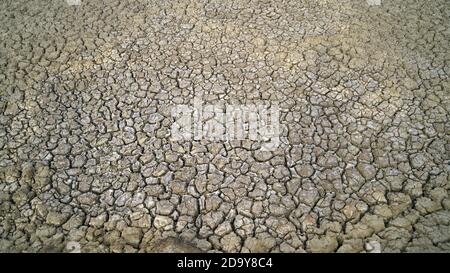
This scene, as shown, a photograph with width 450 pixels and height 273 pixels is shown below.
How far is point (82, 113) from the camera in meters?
3.32

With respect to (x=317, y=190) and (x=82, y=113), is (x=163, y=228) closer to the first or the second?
(x=317, y=190)

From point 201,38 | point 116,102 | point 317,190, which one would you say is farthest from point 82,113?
point 317,190

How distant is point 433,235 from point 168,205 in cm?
190

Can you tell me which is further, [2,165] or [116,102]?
[116,102]

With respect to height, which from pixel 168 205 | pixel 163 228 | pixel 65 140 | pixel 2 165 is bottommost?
pixel 163 228

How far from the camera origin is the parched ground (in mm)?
2527

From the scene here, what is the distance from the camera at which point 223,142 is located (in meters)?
3.08

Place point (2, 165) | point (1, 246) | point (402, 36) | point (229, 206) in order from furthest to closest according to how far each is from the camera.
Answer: point (402, 36) → point (2, 165) → point (229, 206) → point (1, 246)

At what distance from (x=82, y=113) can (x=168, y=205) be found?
53.4 inches

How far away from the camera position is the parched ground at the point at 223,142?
253cm
